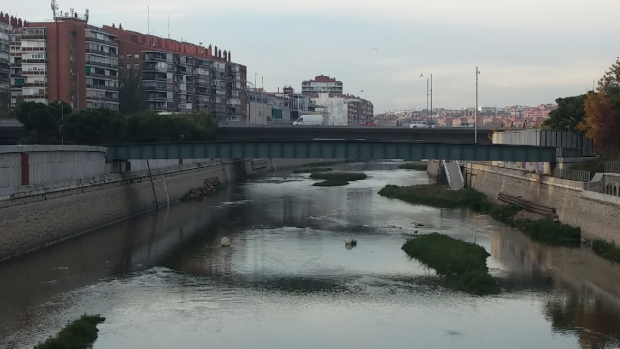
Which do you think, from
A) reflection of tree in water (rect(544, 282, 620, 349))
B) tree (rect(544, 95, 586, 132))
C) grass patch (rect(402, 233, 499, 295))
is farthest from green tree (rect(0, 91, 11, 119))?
reflection of tree in water (rect(544, 282, 620, 349))

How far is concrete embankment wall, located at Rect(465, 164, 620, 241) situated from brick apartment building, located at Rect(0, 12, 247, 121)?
221 feet

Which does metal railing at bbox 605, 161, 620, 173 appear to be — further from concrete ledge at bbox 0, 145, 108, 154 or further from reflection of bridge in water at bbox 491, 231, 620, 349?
→ concrete ledge at bbox 0, 145, 108, 154

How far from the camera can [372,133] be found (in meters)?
96.6

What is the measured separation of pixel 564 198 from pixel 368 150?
15.6 metres

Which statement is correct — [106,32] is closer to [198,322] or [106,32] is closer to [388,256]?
[388,256]

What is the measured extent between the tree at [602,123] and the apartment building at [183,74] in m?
89.4

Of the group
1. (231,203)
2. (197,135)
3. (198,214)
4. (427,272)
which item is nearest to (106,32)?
(197,135)

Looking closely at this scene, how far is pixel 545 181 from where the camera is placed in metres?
62.0

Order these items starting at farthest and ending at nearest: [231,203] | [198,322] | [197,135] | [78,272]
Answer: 1. [197,135]
2. [231,203]
3. [78,272]
4. [198,322]

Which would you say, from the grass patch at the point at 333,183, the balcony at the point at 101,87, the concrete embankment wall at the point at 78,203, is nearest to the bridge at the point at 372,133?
the grass patch at the point at 333,183

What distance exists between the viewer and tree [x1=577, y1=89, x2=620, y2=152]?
6203 cm

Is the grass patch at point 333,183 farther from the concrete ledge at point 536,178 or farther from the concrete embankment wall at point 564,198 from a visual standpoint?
the concrete embankment wall at point 564,198

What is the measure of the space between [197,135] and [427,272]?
200 ft

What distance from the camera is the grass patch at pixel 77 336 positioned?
2762 cm
